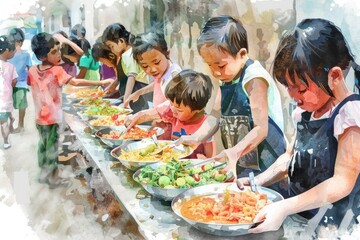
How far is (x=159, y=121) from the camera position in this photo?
7.39ft

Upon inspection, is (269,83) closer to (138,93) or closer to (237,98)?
(237,98)

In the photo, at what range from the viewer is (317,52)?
3.94ft

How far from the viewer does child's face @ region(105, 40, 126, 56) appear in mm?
2459

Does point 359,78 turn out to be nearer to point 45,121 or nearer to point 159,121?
point 159,121

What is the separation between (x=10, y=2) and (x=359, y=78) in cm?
154

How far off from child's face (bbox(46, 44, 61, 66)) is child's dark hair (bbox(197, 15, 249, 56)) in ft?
3.38

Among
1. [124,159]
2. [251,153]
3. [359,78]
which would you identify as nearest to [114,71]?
[124,159]

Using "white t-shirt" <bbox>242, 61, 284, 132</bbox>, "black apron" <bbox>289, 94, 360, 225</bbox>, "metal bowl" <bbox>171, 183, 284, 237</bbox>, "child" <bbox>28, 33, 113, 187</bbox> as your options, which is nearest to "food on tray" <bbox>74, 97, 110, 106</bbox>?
"child" <bbox>28, 33, 113, 187</bbox>

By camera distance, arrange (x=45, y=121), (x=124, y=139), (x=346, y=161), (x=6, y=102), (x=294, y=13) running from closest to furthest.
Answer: (x=346, y=161)
(x=294, y=13)
(x=124, y=139)
(x=6, y=102)
(x=45, y=121)

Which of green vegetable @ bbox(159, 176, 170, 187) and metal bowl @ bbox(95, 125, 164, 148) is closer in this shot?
green vegetable @ bbox(159, 176, 170, 187)

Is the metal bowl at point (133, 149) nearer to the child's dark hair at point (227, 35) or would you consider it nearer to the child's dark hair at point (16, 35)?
the child's dark hair at point (227, 35)

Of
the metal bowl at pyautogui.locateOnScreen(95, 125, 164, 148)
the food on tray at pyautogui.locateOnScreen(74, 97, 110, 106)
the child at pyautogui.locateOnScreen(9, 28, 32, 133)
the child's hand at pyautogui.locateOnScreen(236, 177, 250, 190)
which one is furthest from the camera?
the food on tray at pyautogui.locateOnScreen(74, 97, 110, 106)

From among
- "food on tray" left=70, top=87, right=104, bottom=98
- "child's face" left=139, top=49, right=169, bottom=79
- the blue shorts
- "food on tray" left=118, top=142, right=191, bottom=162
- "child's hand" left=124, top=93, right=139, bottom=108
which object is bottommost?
"food on tray" left=70, top=87, right=104, bottom=98

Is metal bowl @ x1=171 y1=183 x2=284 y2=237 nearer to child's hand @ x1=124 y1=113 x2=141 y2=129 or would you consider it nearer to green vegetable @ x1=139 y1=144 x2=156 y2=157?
green vegetable @ x1=139 y1=144 x2=156 y2=157
